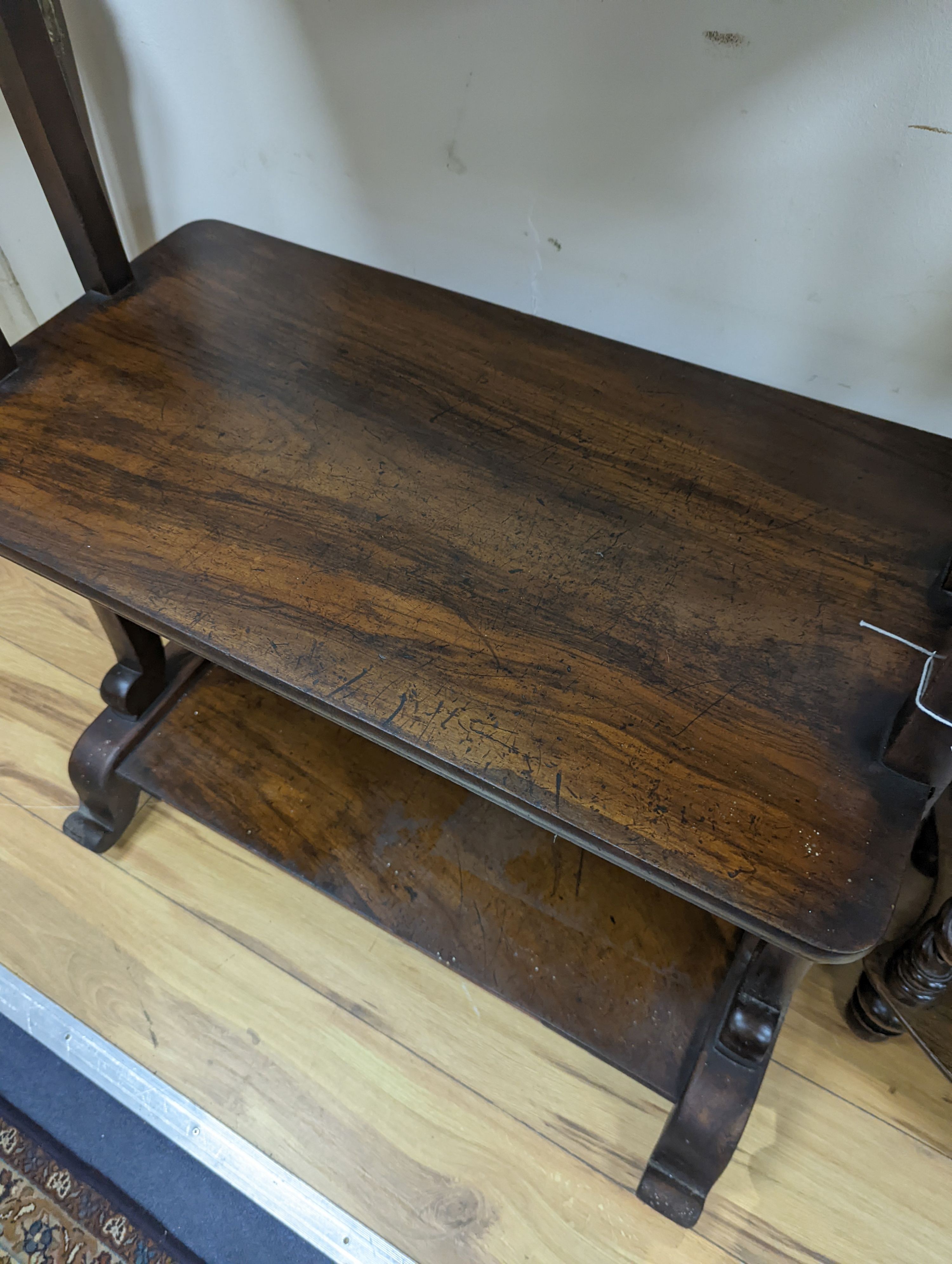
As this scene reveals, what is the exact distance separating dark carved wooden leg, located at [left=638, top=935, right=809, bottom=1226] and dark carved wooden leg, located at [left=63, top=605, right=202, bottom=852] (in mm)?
664

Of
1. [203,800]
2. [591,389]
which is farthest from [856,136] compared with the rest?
[203,800]

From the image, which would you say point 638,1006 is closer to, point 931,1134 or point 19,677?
point 931,1134

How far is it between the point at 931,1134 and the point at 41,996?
3.07ft

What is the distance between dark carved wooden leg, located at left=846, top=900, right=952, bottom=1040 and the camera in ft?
2.41

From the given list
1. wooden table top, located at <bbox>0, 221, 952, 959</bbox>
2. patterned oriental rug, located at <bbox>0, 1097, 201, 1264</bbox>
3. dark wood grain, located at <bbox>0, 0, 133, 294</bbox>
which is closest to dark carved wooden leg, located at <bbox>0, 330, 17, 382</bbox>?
wooden table top, located at <bbox>0, 221, 952, 959</bbox>

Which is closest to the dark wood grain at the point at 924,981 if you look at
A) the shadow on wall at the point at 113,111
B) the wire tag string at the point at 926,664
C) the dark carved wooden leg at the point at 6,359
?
the wire tag string at the point at 926,664

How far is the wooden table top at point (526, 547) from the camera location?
56 centimetres

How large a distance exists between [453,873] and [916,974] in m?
0.43

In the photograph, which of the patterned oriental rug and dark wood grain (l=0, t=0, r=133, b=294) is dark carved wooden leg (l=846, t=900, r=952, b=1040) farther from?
dark wood grain (l=0, t=0, r=133, b=294)

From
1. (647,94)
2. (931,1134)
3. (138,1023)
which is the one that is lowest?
(931,1134)

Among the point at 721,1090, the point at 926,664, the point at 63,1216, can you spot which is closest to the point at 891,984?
the point at 721,1090

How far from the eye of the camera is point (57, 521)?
0.67 metres

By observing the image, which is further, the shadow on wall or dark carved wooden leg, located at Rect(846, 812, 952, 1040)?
the shadow on wall

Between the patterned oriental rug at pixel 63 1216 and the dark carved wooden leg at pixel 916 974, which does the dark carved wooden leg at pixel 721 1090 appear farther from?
the patterned oriental rug at pixel 63 1216
